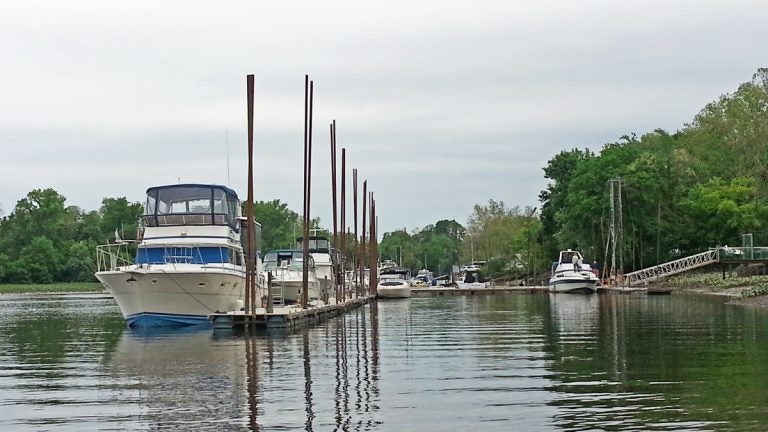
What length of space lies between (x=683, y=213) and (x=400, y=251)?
95449 millimetres

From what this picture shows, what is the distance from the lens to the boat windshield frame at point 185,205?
42.5m

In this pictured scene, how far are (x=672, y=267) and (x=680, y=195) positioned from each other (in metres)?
9.23

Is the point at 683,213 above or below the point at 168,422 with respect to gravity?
above

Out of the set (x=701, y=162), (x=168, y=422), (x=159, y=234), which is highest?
(x=701, y=162)

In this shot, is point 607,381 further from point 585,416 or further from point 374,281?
point 374,281

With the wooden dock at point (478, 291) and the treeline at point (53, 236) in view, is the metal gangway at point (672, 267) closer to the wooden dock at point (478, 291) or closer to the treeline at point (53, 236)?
the wooden dock at point (478, 291)

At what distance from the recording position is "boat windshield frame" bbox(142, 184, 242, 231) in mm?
42531

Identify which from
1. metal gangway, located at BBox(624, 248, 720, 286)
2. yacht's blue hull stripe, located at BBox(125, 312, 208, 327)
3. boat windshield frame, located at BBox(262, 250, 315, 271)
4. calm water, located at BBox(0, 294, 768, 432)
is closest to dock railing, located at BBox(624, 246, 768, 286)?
metal gangway, located at BBox(624, 248, 720, 286)

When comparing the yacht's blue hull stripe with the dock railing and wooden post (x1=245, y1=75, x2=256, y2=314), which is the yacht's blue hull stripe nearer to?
wooden post (x1=245, y1=75, x2=256, y2=314)

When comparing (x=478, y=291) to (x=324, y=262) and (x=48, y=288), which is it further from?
(x=48, y=288)

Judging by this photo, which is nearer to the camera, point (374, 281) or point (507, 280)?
point (374, 281)

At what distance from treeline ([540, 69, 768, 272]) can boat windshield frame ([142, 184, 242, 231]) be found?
45525 mm

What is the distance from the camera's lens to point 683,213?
8544cm

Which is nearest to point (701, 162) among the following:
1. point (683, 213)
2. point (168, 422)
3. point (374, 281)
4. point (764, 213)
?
point (683, 213)
